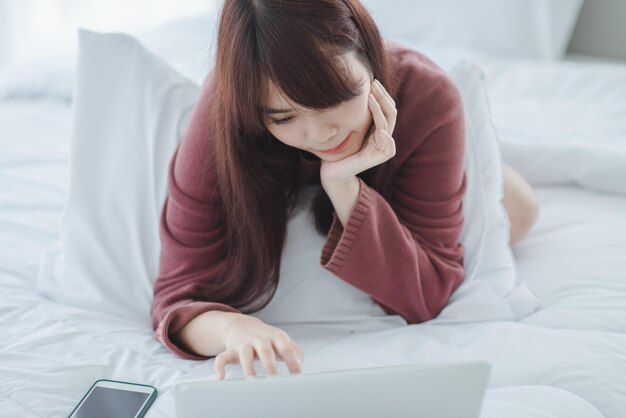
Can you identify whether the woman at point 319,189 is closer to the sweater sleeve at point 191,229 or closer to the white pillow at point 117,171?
the sweater sleeve at point 191,229

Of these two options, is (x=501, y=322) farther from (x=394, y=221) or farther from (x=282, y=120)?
(x=282, y=120)

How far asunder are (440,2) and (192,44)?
2.49 feet

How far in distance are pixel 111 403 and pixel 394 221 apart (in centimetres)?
47

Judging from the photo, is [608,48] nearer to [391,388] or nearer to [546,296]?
[546,296]

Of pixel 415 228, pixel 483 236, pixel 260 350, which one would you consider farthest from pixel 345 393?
pixel 483 236

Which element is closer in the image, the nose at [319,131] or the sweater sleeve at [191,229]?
the nose at [319,131]

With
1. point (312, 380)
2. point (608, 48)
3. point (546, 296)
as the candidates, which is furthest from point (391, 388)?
point (608, 48)

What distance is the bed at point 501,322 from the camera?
858 millimetres

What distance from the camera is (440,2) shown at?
202 cm

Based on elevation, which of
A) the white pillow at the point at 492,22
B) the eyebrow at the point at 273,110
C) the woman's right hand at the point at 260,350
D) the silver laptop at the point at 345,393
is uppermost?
the eyebrow at the point at 273,110

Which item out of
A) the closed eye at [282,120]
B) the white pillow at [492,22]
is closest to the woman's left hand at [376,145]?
the closed eye at [282,120]

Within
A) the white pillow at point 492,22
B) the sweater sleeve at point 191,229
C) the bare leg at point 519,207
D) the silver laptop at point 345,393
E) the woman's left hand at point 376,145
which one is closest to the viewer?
the silver laptop at point 345,393

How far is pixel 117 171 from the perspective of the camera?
1.19 metres

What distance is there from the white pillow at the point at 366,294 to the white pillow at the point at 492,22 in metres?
0.96
